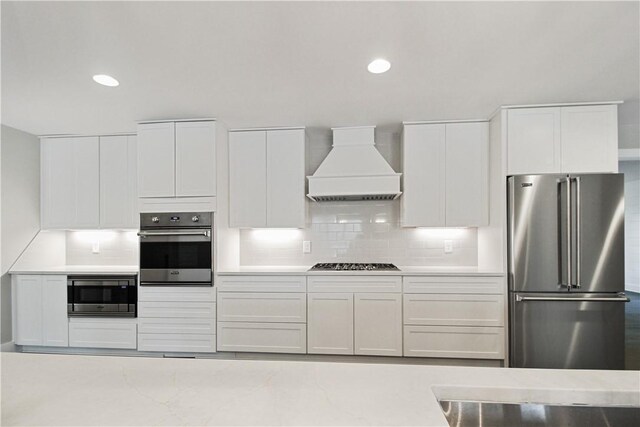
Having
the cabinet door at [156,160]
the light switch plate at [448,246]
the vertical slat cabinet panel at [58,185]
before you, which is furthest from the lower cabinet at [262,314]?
the vertical slat cabinet panel at [58,185]

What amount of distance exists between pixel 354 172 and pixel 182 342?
7.76 feet

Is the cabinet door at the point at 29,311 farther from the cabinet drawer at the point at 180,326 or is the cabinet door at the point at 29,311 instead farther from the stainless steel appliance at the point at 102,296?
the cabinet drawer at the point at 180,326

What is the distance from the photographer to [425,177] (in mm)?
3150

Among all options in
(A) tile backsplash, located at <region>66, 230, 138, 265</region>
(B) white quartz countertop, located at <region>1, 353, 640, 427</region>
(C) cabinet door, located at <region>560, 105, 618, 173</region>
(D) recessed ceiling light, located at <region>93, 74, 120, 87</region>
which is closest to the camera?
(B) white quartz countertop, located at <region>1, 353, 640, 427</region>

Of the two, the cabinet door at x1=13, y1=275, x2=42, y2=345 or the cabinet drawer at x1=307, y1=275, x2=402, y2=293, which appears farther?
the cabinet door at x1=13, y1=275, x2=42, y2=345

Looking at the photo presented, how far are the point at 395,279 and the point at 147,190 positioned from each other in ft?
8.46

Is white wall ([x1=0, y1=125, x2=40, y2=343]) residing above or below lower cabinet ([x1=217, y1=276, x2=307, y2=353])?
above

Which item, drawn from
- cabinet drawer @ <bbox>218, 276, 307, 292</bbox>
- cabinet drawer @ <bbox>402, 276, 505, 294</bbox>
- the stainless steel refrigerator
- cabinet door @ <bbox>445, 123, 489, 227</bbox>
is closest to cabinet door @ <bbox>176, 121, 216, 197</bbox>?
cabinet drawer @ <bbox>218, 276, 307, 292</bbox>

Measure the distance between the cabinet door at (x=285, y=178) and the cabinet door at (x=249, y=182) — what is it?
0.06 meters

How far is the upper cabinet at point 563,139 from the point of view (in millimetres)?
2744

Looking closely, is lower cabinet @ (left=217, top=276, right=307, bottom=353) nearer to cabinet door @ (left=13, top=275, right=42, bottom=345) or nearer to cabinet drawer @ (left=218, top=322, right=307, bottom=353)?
cabinet drawer @ (left=218, top=322, right=307, bottom=353)

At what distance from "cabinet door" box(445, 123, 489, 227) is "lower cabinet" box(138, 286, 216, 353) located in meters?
2.52

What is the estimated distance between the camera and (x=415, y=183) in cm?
316

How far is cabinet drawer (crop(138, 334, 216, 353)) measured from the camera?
10.0 ft
